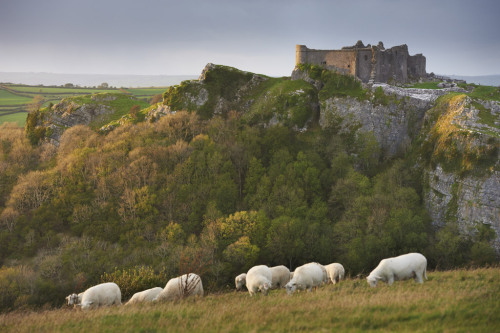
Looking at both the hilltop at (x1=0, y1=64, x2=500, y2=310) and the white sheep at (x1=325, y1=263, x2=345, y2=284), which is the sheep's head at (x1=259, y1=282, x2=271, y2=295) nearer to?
the white sheep at (x1=325, y1=263, x2=345, y2=284)

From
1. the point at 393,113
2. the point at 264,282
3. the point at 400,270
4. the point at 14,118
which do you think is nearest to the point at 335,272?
the point at 400,270

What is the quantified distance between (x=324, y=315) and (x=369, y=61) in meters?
52.1

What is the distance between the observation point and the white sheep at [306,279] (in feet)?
60.9

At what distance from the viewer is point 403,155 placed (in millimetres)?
50844

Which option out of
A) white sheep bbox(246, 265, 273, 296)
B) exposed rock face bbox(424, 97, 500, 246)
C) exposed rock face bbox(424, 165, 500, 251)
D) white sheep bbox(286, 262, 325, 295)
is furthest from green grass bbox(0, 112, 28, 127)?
exposed rock face bbox(424, 97, 500, 246)

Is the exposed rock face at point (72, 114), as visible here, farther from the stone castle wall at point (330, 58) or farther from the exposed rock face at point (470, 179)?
the exposed rock face at point (470, 179)

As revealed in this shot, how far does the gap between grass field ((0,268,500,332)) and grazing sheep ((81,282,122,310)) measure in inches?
134

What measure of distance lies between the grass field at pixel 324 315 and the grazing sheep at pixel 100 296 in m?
3.41

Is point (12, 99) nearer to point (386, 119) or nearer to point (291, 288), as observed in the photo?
point (386, 119)

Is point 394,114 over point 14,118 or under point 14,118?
over

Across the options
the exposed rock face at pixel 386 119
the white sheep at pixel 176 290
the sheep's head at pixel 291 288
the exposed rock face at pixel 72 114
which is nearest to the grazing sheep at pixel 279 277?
the sheep's head at pixel 291 288

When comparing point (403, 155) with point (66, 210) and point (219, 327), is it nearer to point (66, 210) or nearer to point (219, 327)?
point (219, 327)

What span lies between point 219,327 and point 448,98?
47.8 meters

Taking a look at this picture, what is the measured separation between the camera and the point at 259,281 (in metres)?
19.9
